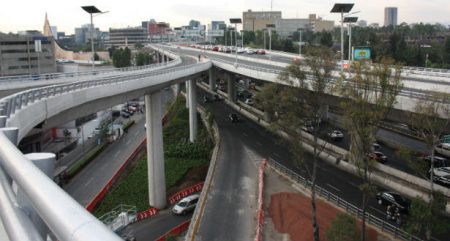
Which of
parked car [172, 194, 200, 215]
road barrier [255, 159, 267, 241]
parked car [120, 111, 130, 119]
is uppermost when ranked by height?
road barrier [255, 159, 267, 241]

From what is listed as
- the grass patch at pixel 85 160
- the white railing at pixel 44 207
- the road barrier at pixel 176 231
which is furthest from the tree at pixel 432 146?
the grass patch at pixel 85 160

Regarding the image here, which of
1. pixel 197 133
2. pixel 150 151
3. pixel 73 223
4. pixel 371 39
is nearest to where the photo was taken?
pixel 73 223

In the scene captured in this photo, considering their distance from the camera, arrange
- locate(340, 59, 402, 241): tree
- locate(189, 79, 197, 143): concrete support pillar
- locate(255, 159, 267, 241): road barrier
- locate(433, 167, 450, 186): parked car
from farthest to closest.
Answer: locate(189, 79, 197, 143): concrete support pillar
locate(433, 167, 450, 186): parked car
locate(255, 159, 267, 241): road barrier
locate(340, 59, 402, 241): tree

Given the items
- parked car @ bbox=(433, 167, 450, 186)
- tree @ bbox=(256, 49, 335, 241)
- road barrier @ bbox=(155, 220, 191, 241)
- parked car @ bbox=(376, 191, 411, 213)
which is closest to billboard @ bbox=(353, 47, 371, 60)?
parked car @ bbox=(433, 167, 450, 186)

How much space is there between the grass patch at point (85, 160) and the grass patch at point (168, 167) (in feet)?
18.1

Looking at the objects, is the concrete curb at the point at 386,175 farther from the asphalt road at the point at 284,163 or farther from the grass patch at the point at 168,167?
the grass patch at the point at 168,167

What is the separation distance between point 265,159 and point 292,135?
12.5 m

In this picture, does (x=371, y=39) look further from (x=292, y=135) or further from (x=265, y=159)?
(x=292, y=135)

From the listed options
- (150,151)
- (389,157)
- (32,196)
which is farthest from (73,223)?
(389,157)

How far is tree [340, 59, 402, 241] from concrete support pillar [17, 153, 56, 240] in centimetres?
2146

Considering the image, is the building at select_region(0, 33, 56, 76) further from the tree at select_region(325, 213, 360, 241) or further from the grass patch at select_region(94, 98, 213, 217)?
the tree at select_region(325, 213, 360, 241)

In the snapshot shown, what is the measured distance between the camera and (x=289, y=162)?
39.6 m

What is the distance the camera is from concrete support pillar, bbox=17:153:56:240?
292 cm

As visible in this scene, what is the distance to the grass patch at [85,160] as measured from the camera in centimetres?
4930
